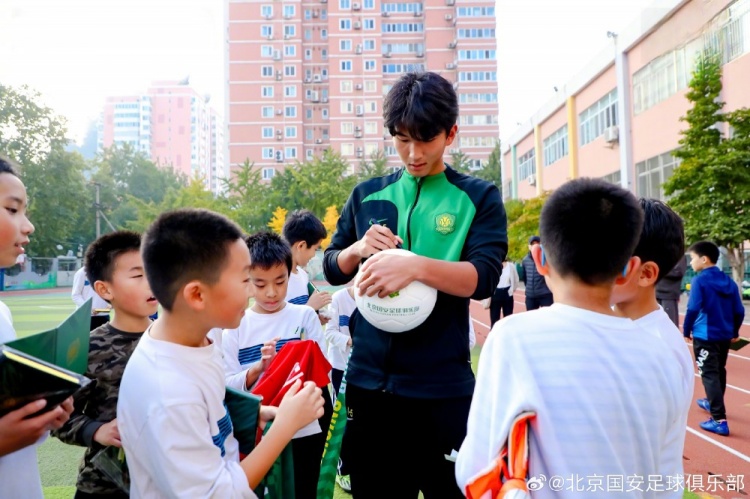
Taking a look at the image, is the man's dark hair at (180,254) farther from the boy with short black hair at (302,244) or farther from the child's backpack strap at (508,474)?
the boy with short black hair at (302,244)

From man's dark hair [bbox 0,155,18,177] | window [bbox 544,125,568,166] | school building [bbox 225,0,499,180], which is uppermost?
school building [bbox 225,0,499,180]

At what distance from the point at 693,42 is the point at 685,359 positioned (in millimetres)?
17872

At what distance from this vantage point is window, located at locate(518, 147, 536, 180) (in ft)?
109

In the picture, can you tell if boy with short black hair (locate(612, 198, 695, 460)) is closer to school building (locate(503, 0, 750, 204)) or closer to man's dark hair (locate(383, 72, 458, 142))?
man's dark hair (locate(383, 72, 458, 142))

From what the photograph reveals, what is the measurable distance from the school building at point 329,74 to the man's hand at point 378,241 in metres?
53.2

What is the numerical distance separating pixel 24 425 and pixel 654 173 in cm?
2096

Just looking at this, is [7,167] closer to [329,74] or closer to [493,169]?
[493,169]

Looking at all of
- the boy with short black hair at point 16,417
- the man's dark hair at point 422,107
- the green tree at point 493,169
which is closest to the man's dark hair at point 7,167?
the boy with short black hair at point 16,417

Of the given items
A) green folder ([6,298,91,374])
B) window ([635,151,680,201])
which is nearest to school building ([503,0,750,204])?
window ([635,151,680,201])

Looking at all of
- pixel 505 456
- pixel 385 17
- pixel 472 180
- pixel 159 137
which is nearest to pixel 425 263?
pixel 472 180

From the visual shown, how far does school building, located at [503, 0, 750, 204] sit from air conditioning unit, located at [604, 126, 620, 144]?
0.04 metres

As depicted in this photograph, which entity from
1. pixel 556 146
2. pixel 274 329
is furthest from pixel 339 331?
pixel 556 146

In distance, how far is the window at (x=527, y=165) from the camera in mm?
33263

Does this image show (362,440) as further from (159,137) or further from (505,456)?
(159,137)
